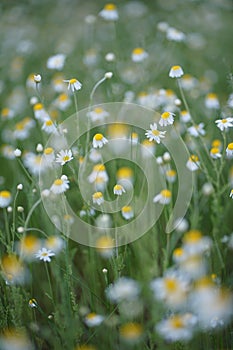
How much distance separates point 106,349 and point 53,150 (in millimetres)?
870

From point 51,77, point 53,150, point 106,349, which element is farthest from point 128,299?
point 51,77

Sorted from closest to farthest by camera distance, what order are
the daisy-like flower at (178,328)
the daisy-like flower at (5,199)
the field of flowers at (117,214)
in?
1. the daisy-like flower at (178,328)
2. the field of flowers at (117,214)
3. the daisy-like flower at (5,199)

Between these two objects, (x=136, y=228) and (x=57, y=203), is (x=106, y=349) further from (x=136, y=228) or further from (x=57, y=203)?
(x=57, y=203)

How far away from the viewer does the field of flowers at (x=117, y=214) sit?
1601mm

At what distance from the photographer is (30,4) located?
520 centimetres

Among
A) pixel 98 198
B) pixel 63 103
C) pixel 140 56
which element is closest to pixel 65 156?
pixel 98 198

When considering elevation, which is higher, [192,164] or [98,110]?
[98,110]

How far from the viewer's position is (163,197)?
6.64ft

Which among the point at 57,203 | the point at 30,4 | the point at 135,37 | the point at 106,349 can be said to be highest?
the point at 30,4

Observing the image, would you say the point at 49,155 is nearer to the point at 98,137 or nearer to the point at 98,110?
the point at 98,137

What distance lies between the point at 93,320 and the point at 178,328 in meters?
0.42

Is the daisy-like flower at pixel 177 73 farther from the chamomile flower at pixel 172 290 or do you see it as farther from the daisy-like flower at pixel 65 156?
the chamomile flower at pixel 172 290

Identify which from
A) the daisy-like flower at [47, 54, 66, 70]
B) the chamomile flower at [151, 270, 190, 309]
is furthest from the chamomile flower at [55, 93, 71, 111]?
the chamomile flower at [151, 270, 190, 309]

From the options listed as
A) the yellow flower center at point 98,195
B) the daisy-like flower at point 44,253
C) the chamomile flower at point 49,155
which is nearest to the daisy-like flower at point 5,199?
the chamomile flower at point 49,155
